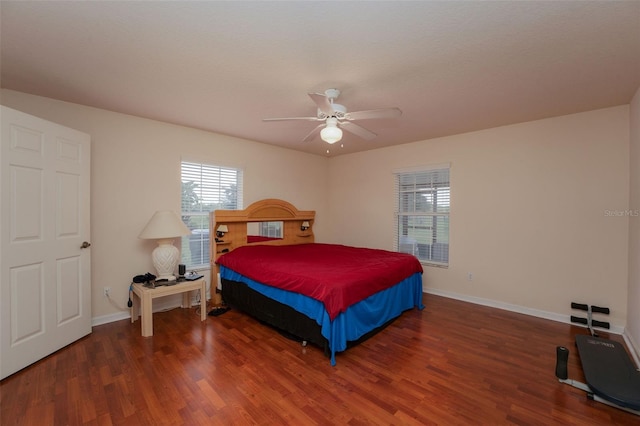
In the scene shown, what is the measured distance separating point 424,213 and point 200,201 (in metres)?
3.64

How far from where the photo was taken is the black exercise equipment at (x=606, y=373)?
1848mm

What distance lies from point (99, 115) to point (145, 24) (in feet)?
6.90

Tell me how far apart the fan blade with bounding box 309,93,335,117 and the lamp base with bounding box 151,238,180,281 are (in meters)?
2.51

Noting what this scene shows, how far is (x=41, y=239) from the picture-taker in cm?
244

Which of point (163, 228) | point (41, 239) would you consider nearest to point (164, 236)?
point (163, 228)

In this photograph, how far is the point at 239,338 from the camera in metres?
2.88

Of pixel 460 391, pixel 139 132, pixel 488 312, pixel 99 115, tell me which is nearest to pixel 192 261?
pixel 139 132

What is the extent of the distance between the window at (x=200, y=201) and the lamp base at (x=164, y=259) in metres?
0.55

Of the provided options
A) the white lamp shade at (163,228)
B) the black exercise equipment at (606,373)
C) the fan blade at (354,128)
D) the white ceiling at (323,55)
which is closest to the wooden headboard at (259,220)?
the white lamp shade at (163,228)

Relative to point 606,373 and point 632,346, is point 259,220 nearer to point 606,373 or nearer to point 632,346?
point 606,373

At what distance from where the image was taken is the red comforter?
2.49 meters

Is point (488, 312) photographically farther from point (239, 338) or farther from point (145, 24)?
point (145, 24)

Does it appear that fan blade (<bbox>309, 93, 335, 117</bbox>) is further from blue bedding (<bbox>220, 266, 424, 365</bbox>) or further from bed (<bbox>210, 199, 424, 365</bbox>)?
blue bedding (<bbox>220, 266, 424, 365</bbox>)

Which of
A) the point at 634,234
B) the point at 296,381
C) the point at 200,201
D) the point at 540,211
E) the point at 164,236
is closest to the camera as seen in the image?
the point at 296,381
